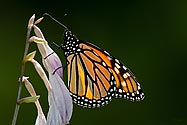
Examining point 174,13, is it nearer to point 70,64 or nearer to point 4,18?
point 4,18

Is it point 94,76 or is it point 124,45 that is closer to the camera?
point 94,76

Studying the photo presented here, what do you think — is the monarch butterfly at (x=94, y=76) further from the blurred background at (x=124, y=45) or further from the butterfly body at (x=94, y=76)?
the blurred background at (x=124, y=45)

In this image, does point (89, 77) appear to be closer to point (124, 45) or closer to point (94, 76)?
point (94, 76)

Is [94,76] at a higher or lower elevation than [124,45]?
lower

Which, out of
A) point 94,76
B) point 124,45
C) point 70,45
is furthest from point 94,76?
point 124,45

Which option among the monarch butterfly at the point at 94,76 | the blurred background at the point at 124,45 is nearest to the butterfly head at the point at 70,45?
the monarch butterfly at the point at 94,76

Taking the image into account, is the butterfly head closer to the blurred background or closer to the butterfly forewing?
the butterfly forewing

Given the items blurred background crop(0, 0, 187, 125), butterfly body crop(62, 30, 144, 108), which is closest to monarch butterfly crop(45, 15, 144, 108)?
butterfly body crop(62, 30, 144, 108)
